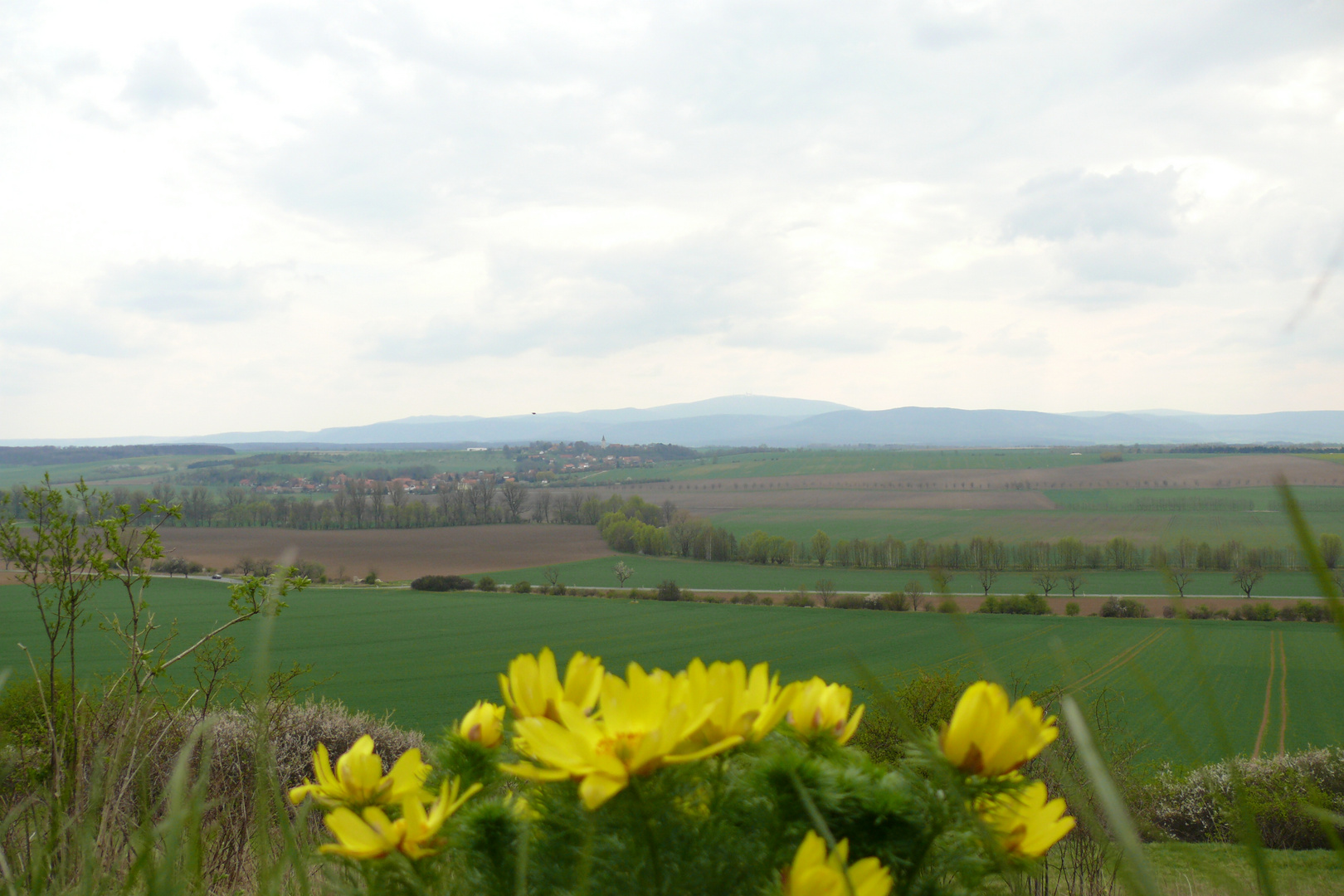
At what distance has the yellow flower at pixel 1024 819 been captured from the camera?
1.05 m

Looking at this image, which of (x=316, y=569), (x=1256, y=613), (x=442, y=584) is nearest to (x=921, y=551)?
(x=1256, y=613)

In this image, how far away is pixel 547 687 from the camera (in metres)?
1.25

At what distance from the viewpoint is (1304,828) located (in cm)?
2014

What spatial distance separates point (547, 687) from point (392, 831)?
30 cm

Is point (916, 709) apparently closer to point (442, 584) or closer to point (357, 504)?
point (442, 584)

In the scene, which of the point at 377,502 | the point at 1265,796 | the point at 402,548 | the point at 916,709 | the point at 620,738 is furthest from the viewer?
the point at 377,502

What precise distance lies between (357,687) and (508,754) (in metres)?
37.2

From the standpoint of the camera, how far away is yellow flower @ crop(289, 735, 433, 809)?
1.31 metres

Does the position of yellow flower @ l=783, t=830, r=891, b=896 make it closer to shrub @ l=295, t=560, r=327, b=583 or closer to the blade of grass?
the blade of grass

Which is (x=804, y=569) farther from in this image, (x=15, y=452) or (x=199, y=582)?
(x=15, y=452)

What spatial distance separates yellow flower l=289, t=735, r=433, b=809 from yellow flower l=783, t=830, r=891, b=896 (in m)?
0.67

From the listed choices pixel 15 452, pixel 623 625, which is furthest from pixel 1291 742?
pixel 15 452

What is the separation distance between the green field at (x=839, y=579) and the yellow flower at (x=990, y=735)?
5512 cm

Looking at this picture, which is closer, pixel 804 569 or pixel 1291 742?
pixel 1291 742
